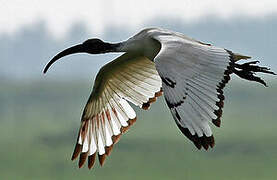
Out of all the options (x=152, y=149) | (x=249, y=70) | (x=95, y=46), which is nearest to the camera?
(x=249, y=70)

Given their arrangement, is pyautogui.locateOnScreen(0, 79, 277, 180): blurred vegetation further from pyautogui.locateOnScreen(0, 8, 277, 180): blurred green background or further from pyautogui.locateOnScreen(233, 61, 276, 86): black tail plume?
pyautogui.locateOnScreen(233, 61, 276, 86): black tail plume

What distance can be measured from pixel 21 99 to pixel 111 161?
5697cm

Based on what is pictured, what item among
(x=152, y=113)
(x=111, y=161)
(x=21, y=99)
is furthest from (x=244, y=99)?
(x=111, y=161)

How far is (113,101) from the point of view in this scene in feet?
29.5

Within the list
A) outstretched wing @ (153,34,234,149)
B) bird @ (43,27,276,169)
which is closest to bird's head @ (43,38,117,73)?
bird @ (43,27,276,169)

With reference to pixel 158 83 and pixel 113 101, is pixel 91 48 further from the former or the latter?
pixel 158 83

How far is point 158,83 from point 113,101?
0.45 m

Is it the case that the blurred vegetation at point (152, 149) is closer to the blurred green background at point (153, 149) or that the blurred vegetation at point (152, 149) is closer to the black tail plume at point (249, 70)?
the blurred green background at point (153, 149)

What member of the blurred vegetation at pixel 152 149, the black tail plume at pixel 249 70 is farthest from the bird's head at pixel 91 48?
the blurred vegetation at pixel 152 149

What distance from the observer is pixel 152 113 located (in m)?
89.6

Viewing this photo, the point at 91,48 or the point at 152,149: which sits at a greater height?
the point at 91,48

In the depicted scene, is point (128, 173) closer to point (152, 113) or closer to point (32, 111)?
point (152, 113)

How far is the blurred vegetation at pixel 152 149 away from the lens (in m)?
60.7

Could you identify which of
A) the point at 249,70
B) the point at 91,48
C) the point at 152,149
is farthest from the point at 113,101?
the point at 152,149
